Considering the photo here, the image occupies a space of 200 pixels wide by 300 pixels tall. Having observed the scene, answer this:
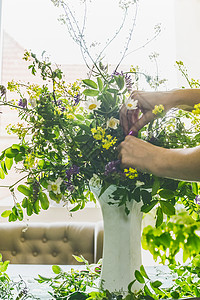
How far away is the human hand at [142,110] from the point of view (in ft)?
2.45

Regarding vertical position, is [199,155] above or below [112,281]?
above

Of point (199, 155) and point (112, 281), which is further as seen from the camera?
point (112, 281)

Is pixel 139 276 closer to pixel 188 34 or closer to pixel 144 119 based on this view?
pixel 144 119

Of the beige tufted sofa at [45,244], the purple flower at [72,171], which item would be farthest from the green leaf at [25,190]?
the beige tufted sofa at [45,244]

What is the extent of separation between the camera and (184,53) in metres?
3.06

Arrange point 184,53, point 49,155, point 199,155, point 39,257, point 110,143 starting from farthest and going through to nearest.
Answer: point 184,53 → point 39,257 → point 49,155 → point 110,143 → point 199,155

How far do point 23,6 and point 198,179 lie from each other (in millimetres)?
2973

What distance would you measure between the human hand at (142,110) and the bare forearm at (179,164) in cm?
12

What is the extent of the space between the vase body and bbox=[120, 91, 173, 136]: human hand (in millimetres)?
149

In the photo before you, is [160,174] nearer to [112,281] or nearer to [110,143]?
[110,143]


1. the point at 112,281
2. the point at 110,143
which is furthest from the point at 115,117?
the point at 112,281

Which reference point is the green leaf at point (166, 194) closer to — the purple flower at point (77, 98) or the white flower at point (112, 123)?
the white flower at point (112, 123)

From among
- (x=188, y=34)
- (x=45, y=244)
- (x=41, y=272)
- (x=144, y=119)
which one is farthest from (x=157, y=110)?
(x=188, y=34)

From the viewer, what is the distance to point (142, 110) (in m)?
0.80
